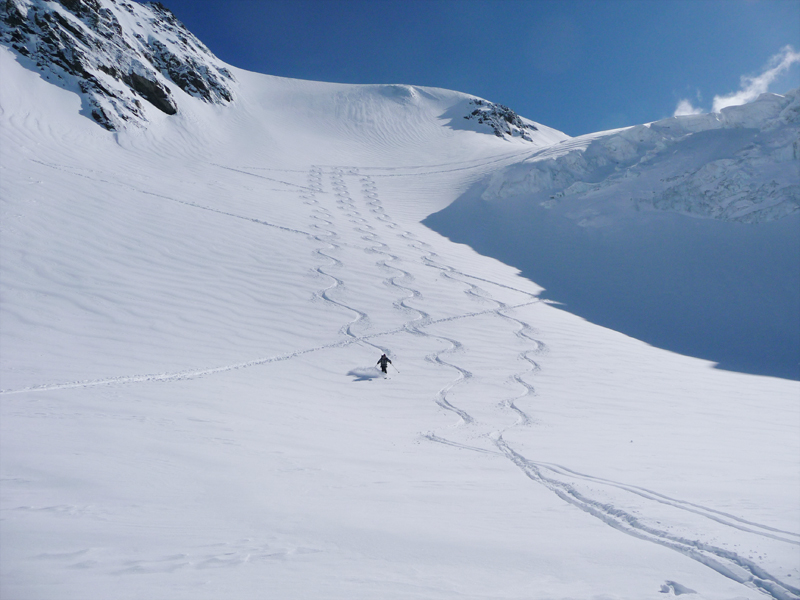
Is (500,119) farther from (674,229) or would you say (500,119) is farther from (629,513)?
(629,513)

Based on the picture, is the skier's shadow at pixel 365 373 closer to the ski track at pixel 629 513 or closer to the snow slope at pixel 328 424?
the snow slope at pixel 328 424

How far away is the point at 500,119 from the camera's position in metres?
51.9

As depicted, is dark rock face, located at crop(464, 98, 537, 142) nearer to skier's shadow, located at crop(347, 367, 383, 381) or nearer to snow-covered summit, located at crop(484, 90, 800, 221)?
snow-covered summit, located at crop(484, 90, 800, 221)

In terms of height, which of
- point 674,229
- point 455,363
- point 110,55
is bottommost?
point 455,363

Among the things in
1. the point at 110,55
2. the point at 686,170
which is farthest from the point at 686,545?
the point at 110,55

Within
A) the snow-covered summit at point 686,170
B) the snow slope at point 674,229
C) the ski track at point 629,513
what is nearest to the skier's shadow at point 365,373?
the ski track at point 629,513

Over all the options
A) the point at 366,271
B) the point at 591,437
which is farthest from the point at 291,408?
the point at 366,271

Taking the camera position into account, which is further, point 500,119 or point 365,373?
point 500,119

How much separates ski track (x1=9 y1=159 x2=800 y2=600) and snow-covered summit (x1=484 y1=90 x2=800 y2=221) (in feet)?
27.0

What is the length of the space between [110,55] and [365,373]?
3261 cm

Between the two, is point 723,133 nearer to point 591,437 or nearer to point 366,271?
point 366,271

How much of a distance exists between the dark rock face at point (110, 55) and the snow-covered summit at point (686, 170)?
22.0 m

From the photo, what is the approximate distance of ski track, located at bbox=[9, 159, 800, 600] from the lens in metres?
3.56

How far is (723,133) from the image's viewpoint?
73.5ft
